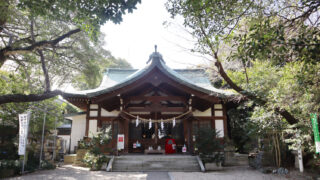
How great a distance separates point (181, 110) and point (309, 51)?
787cm

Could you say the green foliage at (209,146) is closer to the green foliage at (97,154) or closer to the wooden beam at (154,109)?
the wooden beam at (154,109)

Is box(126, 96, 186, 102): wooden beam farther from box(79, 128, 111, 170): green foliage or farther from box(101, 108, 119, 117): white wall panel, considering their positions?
box(79, 128, 111, 170): green foliage

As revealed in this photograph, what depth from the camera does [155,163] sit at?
391 inches

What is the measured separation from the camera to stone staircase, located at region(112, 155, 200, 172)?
949 cm

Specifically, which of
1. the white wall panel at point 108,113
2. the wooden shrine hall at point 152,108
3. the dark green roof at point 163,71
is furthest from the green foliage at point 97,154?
the white wall panel at point 108,113

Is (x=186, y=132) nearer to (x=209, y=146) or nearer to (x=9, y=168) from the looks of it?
(x=209, y=146)

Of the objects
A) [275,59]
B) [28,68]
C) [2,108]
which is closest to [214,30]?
[275,59]

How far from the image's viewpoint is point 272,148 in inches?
373

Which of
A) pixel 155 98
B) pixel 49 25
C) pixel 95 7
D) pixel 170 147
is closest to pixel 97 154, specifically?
pixel 155 98

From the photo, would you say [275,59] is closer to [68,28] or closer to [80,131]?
[68,28]

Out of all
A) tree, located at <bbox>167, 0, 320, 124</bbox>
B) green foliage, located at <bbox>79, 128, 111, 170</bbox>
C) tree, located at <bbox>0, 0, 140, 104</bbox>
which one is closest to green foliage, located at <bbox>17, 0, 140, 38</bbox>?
tree, located at <bbox>0, 0, 140, 104</bbox>

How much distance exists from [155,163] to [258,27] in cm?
743

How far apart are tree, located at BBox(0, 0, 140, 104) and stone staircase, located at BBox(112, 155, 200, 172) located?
429 cm

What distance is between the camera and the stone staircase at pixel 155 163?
9492mm
